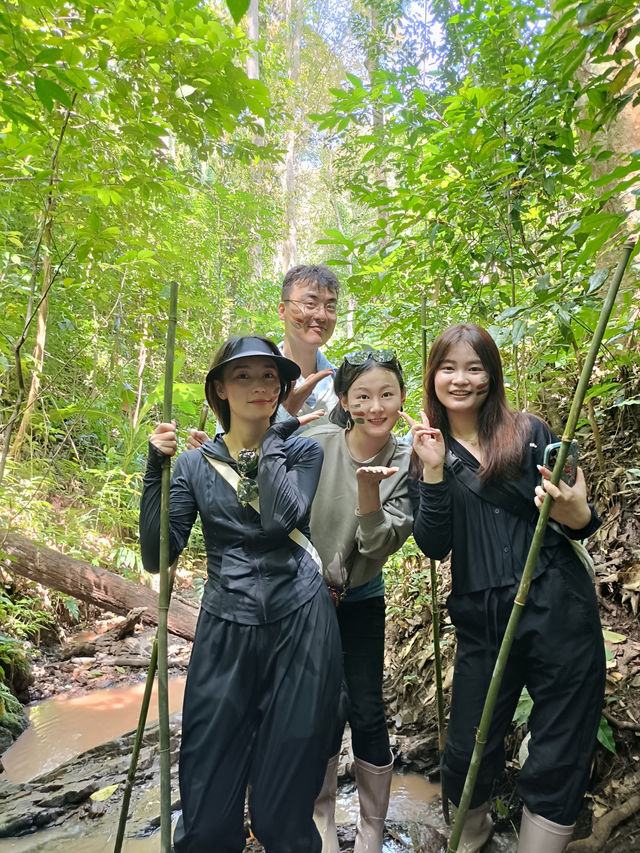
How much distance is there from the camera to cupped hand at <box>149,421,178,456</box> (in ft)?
6.46

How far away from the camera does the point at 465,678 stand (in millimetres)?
2146

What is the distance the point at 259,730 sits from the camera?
1922 millimetres

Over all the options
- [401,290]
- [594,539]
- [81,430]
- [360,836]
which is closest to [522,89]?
[401,290]

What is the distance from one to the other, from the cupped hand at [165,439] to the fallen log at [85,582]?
4.03 m

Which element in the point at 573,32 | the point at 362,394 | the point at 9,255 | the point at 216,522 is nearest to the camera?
Result: the point at 573,32

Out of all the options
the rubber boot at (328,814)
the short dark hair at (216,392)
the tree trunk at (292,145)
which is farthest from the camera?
the tree trunk at (292,145)

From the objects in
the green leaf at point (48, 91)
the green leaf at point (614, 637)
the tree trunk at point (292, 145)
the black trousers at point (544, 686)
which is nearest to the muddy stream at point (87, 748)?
the black trousers at point (544, 686)

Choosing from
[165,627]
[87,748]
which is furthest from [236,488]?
[87,748]

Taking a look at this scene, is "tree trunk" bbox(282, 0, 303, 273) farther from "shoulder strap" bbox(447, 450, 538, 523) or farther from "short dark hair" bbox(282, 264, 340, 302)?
"shoulder strap" bbox(447, 450, 538, 523)

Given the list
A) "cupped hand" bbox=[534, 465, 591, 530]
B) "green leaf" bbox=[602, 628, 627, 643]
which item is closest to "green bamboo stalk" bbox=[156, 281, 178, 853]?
"cupped hand" bbox=[534, 465, 591, 530]

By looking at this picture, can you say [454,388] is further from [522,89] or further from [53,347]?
[53,347]

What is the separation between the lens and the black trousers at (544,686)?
1918 mm

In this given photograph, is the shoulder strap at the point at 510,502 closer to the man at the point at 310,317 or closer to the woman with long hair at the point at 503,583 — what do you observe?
the woman with long hair at the point at 503,583

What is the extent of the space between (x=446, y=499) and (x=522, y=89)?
7.42 ft
